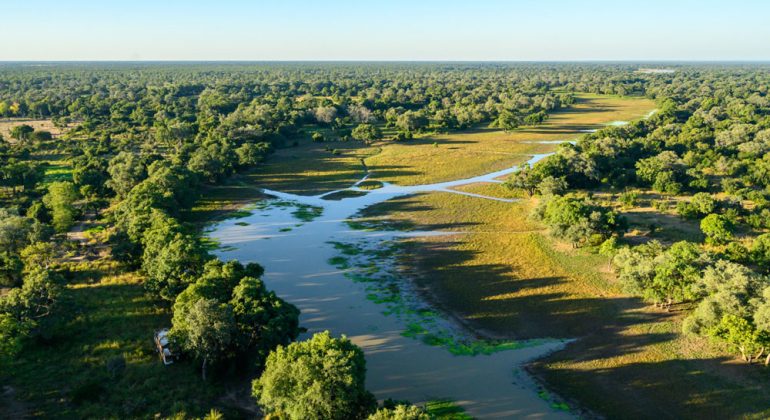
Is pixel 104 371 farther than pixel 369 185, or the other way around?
pixel 369 185

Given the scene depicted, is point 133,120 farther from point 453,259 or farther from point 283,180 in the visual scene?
point 453,259

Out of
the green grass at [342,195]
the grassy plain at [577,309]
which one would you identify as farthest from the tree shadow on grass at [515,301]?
the green grass at [342,195]

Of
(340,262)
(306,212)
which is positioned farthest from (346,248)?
(306,212)

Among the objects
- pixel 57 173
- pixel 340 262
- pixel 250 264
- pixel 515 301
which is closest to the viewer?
pixel 250 264

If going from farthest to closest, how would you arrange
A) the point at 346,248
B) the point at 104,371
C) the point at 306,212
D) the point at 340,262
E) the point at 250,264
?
1. the point at 306,212
2. the point at 346,248
3. the point at 340,262
4. the point at 250,264
5. the point at 104,371

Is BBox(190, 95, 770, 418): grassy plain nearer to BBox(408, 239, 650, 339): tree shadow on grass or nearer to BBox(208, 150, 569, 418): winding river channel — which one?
BBox(408, 239, 650, 339): tree shadow on grass

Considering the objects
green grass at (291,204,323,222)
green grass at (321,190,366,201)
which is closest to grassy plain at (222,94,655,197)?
green grass at (321,190,366,201)

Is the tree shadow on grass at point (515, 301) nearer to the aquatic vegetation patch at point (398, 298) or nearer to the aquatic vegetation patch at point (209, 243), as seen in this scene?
the aquatic vegetation patch at point (398, 298)

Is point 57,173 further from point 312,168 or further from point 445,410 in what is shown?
point 445,410
